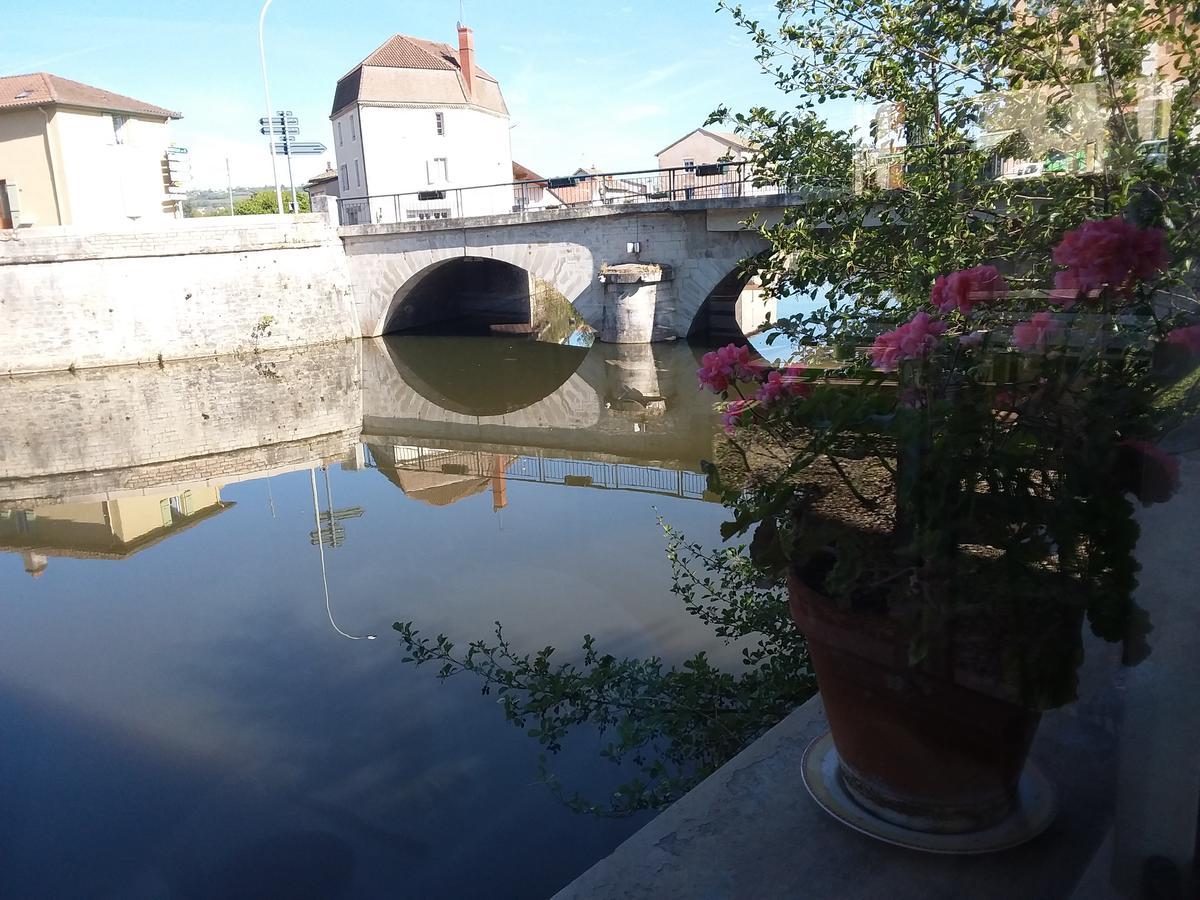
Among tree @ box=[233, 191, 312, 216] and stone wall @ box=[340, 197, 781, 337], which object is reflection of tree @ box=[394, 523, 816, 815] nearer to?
stone wall @ box=[340, 197, 781, 337]

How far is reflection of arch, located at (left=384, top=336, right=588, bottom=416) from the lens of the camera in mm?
13898

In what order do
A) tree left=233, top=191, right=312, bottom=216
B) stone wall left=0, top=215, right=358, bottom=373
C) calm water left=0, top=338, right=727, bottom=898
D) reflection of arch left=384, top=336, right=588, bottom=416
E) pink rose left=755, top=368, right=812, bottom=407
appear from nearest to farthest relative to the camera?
pink rose left=755, top=368, right=812, bottom=407
calm water left=0, top=338, right=727, bottom=898
reflection of arch left=384, top=336, right=588, bottom=416
stone wall left=0, top=215, right=358, bottom=373
tree left=233, top=191, right=312, bottom=216

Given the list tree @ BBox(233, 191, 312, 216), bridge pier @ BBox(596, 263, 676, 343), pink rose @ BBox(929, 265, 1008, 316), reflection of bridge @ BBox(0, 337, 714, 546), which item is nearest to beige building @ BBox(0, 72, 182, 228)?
reflection of bridge @ BBox(0, 337, 714, 546)

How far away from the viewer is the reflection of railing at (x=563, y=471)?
8.34 meters

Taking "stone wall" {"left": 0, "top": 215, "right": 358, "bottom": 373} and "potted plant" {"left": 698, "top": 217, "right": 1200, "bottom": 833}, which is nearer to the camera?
"potted plant" {"left": 698, "top": 217, "right": 1200, "bottom": 833}

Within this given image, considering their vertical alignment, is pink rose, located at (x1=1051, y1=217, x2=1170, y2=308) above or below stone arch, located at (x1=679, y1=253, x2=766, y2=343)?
above

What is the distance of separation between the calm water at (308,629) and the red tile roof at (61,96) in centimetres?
1702

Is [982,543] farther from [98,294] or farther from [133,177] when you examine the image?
[133,177]

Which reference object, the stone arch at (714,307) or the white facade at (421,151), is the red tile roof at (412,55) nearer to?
the white facade at (421,151)

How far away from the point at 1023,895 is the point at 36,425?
46.1 feet

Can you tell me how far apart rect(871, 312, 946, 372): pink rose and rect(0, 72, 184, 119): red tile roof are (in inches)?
1122

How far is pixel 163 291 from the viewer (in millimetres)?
18219

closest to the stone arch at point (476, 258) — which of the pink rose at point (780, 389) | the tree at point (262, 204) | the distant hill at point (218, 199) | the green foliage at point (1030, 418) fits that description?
the green foliage at point (1030, 418)

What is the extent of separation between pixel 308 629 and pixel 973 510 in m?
4.77
